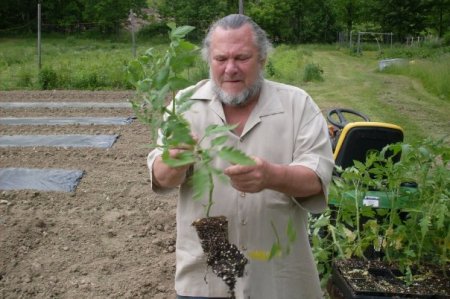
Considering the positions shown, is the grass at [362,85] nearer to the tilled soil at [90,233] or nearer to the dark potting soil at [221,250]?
the tilled soil at [90,233]

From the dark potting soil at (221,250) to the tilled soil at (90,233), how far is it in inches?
45.4

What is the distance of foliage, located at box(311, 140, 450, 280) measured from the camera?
97.7 inches

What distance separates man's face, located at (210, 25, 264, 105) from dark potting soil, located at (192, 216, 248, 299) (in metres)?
0.45

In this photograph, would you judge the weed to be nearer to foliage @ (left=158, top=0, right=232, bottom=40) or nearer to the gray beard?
the gray beard

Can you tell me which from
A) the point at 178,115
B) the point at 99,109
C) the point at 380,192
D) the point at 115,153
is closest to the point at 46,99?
the point at 99,109

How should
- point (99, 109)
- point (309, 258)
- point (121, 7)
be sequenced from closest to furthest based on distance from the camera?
point (309, 258) < point (99, 109) < point (121, 7)

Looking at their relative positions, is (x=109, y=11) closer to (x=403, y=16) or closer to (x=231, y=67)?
(x=403, y=16)

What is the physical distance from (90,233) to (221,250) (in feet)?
9.57

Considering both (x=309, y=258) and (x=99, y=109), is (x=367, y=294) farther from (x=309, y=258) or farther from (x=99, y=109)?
(x=99, y=109)

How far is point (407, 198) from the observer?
267 centimetres

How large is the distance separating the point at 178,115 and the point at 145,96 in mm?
128

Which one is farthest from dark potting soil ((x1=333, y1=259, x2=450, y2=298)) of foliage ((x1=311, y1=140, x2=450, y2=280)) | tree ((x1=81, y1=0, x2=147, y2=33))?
tree ((x1=81, y1=0, x2=147, y2=33))

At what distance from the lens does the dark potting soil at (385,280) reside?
7.36 ft

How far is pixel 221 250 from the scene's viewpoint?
180 centimetres
